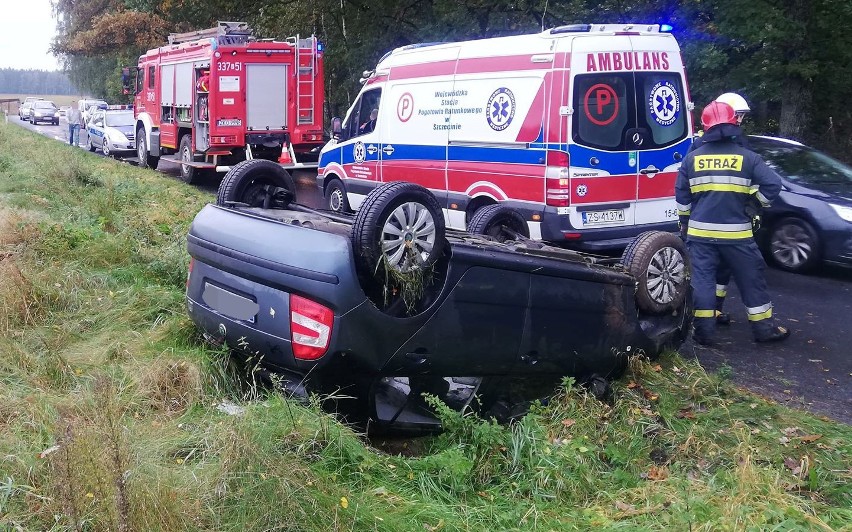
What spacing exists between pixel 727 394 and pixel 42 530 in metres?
3.55

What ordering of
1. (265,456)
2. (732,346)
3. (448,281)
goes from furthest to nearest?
(732,346), (448,281), (265,456)

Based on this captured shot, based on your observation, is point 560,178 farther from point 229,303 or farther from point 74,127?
point 74,127

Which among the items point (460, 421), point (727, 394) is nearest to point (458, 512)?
point (460, 421)

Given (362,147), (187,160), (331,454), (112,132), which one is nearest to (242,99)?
(187,160)

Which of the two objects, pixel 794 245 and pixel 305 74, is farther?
pixel 305 74

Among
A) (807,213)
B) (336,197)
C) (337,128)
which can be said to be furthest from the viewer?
(336,197)

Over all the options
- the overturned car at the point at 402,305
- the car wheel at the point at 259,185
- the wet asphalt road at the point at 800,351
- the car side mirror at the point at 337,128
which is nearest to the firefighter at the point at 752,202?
the wet asphalt road at the point at 800,351

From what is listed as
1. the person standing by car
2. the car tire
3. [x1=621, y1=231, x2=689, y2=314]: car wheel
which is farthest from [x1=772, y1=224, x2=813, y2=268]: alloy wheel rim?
the person standing by car

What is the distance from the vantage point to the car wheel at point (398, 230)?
3488 millimetres

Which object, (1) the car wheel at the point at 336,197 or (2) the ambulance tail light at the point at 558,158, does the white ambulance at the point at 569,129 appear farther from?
(1) the car wheel at the point at 336,197

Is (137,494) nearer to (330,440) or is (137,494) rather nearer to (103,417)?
(103,417)

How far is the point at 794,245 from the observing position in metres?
8.84

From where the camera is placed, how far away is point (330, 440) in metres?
3.38

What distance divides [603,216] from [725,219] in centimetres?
192
